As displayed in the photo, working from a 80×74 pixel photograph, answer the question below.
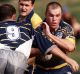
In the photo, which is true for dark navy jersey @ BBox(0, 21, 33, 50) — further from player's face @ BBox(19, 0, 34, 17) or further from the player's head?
player's face @ BBox(19, 0, 34, 17)

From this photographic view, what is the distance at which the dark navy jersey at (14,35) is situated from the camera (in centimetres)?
602

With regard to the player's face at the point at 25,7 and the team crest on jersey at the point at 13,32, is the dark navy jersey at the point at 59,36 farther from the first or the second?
the team crest on jersey at the point at 13,32

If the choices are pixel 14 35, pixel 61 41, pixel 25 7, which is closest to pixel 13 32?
pixel 14 35

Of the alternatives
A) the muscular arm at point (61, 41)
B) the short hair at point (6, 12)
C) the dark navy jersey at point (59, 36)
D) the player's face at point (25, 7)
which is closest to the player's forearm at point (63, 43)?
the muscular arm at point (61, 41)

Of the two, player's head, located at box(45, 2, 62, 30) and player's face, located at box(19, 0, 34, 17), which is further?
player's face, located at box(19, 0, 34, 17)

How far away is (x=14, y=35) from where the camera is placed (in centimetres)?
603

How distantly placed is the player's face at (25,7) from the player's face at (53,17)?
1.09 ft

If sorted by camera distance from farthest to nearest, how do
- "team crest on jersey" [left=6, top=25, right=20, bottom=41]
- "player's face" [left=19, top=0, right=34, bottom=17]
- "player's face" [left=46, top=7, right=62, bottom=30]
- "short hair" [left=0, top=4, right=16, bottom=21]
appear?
"player's face" [left=19, top=0, right=34, bottom=17], "player's face" [left=46, top=7, right=62, bottom=30], "short hair" [left=0, top=4, right=16, bottom=21], "team crest on jersey" [left=6, top=25, right=20, bottom=41]

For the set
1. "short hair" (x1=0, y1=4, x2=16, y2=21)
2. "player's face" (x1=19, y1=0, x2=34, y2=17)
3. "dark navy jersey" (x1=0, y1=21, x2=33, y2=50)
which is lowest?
"dark navy jersey" (x1=0, y1=21, x2=33, y2=50)

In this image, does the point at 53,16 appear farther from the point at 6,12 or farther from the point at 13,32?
the point at 13,32

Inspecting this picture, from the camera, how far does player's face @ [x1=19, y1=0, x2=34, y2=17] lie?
7.01 m

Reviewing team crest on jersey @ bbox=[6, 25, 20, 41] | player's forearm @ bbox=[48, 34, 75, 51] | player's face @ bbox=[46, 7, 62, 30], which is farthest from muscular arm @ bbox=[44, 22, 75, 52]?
team crest on jersey @ bbox=[6, 25, 20, 41]

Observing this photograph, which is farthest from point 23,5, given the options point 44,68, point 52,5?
point 44,68

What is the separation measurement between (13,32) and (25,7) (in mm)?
1091
